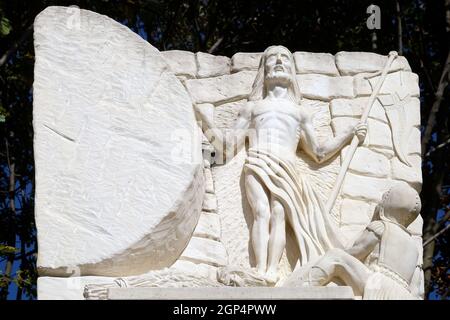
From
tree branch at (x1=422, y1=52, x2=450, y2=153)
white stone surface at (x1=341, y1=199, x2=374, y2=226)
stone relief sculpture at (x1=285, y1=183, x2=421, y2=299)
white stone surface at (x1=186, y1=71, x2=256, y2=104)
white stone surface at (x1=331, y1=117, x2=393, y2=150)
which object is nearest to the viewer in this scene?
stone relief sculpture at (x1=285, y1=183, x2=421, y2=299)

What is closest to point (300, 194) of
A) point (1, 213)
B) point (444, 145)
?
point (444, 145)

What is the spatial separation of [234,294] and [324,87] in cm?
217

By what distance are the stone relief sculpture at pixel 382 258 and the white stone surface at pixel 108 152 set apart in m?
0.85

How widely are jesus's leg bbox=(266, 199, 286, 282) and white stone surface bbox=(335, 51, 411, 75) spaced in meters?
1.28

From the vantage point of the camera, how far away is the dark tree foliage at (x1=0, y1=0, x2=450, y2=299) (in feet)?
39.4

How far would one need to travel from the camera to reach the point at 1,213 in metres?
12.3

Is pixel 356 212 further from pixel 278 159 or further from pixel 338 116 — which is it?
pixel 338 116

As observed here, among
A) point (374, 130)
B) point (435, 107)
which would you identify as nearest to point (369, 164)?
point (374, 130)

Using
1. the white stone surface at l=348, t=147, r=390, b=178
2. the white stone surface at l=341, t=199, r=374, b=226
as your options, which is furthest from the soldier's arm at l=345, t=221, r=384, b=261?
the white stone surface at l=348, t=147, r=390, b=178

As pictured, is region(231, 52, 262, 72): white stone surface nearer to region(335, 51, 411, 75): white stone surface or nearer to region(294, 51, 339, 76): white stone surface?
region(294, 51, 339, 76): white stone surface

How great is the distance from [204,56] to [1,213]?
2956 mm

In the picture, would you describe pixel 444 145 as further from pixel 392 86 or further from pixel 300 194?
pixel 300 194

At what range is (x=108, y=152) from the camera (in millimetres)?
9055
